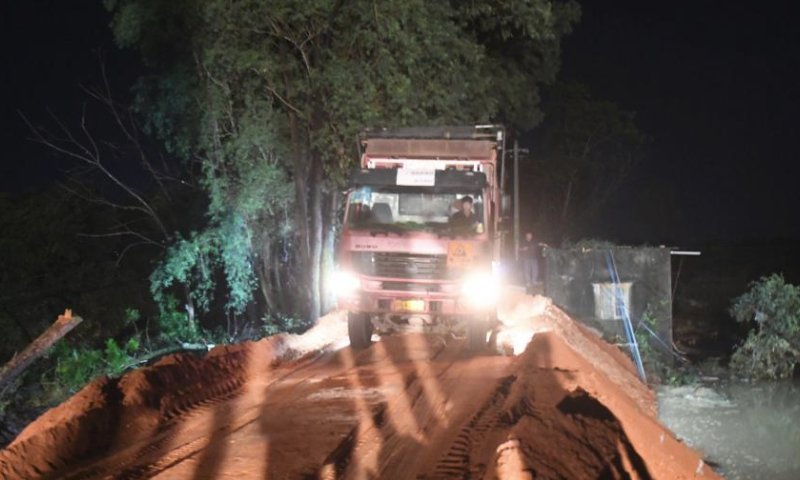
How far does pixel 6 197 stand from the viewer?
24531 mm

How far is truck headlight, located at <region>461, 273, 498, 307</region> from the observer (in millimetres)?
11008

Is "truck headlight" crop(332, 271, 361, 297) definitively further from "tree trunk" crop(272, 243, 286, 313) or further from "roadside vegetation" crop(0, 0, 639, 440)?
"tree trunk" crop(272, 243, 286, 313)

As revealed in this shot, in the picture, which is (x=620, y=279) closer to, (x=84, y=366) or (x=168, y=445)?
(x=84, y=366)

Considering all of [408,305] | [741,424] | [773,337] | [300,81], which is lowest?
[741,424]

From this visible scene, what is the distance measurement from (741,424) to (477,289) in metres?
6.16

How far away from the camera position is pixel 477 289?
11.0 metres

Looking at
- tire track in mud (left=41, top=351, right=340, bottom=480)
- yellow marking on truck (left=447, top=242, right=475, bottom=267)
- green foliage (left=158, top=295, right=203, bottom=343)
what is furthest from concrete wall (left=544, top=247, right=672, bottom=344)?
tire track in mud (left=41, top=351, right=340, bottom=480)

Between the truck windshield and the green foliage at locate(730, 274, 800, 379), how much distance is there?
9.46 meters

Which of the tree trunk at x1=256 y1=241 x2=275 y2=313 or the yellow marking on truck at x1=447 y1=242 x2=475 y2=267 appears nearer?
the yellow marking on truck at x1=447 y1=242 x2=475 y2=267

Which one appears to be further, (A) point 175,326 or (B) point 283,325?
(A) point 175,326

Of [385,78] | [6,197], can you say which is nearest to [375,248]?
[385,78]

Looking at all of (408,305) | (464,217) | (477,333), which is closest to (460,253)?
(464,217)

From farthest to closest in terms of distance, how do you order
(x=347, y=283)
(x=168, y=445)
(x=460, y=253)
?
(x=347, y=283) → (x=460, y=253) → (x=168, y=445)

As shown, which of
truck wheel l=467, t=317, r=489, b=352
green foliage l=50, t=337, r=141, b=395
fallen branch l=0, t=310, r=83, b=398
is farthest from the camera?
green foliage l=50, t=337, r=141, b=395
